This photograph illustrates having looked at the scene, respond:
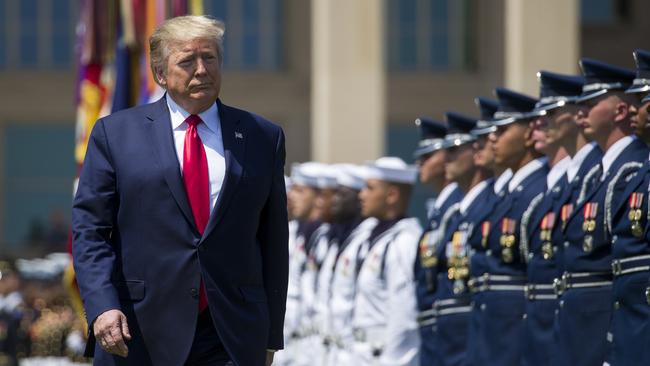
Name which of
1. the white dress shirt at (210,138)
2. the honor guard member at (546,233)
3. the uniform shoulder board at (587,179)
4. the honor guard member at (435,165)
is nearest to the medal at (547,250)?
the honor guard member at (546,233)

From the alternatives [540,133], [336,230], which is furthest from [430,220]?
[336,230]

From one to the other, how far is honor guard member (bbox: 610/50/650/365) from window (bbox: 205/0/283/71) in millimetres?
26995

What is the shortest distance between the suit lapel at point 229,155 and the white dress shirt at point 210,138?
25 millimetres

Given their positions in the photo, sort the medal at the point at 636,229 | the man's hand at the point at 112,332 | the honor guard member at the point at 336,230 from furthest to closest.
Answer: the honor guard member at the point at 336,230, the medal at the point at 636,229, the man's hand at the point at 112,332

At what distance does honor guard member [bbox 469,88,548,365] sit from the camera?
32.2 feet

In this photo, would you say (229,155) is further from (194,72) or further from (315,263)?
(315,263)

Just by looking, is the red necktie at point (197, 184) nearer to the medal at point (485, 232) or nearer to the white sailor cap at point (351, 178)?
the medal at point (485, 232)

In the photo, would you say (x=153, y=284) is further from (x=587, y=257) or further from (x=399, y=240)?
(x=399, y=240)

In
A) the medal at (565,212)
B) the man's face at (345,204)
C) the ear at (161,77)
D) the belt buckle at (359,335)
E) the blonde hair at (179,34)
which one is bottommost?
the belt buckle at (359,335)

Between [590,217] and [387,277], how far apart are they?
3.89 m

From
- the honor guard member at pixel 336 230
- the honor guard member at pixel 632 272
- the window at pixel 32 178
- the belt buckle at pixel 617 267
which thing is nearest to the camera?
the honor guard member at pixel 632 272

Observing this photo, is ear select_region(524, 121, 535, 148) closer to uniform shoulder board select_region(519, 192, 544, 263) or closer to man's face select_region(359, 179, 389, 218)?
uniform shoulder board select_region(519, 192, 544, 263)

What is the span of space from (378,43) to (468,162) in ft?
28.1

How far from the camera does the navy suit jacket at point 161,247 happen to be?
21.1 ft
